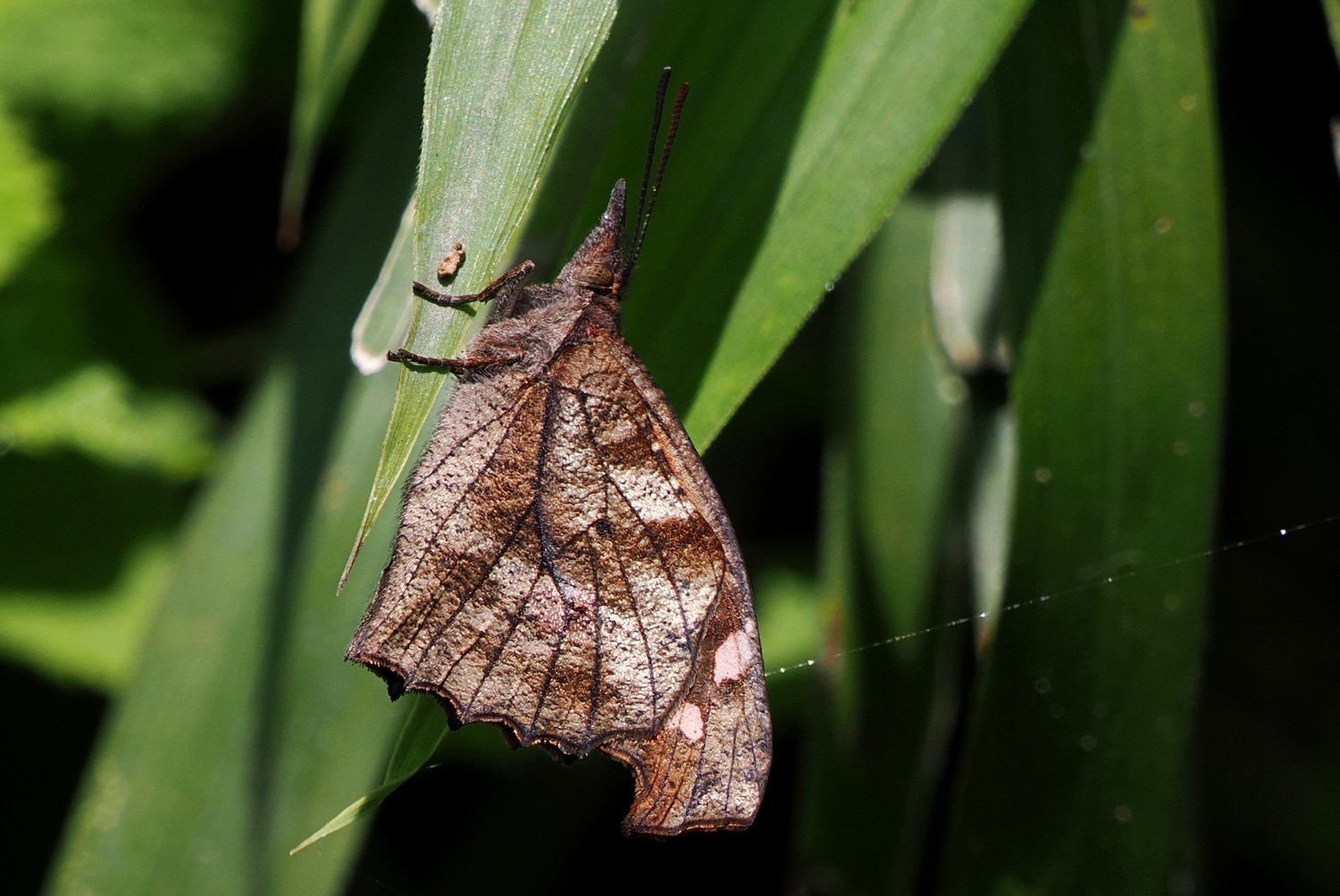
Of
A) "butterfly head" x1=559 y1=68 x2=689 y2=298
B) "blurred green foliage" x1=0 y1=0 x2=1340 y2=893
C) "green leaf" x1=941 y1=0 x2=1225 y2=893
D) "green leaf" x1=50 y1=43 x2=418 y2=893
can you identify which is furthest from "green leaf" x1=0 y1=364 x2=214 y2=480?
"green leaf" x1=941 y1=0 x2=1225 y2=893

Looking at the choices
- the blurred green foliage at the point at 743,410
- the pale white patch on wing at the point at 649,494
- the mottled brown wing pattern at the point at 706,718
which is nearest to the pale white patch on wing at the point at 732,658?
the mottled brown wing pattern at the point at 706,718

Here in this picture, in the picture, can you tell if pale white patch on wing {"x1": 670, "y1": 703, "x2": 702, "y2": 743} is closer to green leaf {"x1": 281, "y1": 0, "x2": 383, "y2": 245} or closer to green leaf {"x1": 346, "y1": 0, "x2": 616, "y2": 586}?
green leaf {"x1": 346, "y1": 0, "x2": 616, "y2": 586}

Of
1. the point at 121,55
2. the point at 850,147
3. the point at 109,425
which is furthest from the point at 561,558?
the point at 121,55

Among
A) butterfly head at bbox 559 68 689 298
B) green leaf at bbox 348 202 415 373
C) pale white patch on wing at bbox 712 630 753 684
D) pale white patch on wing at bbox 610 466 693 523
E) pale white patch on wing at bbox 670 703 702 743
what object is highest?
butterfly head at bbox 559 68 689 298

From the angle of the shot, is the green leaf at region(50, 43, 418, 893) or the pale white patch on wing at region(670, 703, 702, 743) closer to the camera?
the pale white patch on wing at region(670, 703, 702, 743)

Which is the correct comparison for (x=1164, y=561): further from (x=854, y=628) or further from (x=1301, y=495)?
(x=1301, y=495)

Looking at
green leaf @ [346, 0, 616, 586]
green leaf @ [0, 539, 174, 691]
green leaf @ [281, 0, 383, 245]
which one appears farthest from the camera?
green leaf @ [0, 539, 174, 691]

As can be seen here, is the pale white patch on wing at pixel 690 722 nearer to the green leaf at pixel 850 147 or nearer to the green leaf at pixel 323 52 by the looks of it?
the green leaf at pixel 850 147

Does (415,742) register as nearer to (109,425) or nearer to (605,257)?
(605,257)
